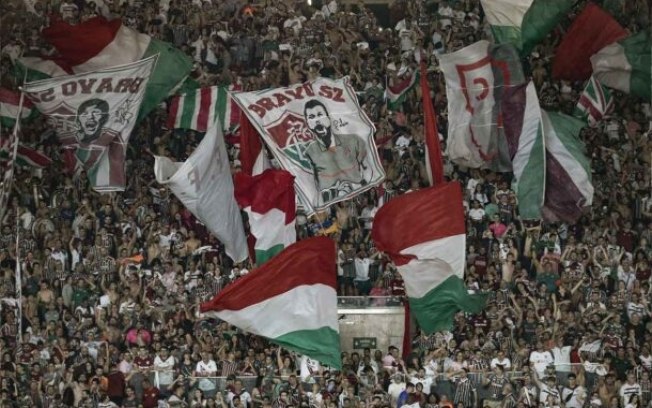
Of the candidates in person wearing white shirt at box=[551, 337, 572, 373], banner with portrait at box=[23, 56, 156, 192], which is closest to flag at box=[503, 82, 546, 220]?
person wearing white shirt at box=[551, 337, 572, 373]

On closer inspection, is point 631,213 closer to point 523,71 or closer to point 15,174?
point 523,71

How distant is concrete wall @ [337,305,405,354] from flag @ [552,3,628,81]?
681 cm

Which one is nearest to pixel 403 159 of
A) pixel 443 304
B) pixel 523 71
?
pixel 523 71

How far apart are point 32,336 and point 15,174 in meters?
4.49

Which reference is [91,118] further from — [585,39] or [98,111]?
[585,39]

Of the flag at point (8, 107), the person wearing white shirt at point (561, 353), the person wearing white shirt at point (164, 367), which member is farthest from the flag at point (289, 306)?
the flag at point (8, 107)

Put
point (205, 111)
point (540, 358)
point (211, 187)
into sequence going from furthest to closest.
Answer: point (205, 111), point (211, 187), point (540, 358)

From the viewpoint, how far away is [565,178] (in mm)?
34344

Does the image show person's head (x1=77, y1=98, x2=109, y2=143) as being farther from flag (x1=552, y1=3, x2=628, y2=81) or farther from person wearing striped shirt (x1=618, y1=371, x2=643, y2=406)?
person wearing striped shirt (x1=618, y1=371, x2=643, y2=406)

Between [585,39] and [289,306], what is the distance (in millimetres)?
10468

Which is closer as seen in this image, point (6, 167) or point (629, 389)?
point (629, 389)

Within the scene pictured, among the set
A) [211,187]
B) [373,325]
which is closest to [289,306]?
[211,187]

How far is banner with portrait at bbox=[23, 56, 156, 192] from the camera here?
1366 inches

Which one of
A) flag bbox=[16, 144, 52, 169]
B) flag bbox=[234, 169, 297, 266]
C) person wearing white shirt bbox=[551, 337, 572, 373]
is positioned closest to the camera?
flag bbox=[234, 169, 297, 266]
